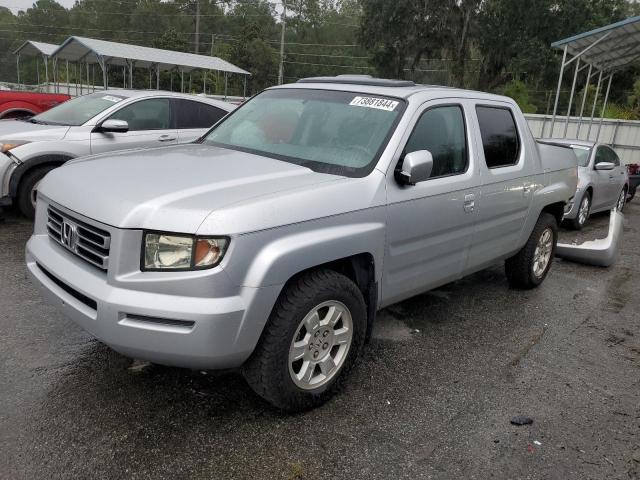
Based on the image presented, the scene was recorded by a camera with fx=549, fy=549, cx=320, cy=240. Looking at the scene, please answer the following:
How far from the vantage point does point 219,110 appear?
8.05 meters

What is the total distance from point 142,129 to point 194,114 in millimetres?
843

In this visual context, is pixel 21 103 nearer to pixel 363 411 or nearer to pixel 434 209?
pixel 434 209

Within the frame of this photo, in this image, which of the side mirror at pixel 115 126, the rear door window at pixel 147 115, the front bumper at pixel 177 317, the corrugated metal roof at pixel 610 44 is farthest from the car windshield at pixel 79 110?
the corrugated metal roof at pixel 610 44

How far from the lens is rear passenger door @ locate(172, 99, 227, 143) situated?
7.60 meters

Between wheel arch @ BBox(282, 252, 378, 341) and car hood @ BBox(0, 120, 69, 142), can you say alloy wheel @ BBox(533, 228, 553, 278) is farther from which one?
car hood @ BBox(0, 120, 69, 142)

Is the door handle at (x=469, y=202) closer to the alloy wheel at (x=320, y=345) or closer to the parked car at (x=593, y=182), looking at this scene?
the alloy wheel at (x=320, y=345)

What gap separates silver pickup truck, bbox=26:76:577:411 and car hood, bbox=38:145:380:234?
0.4 inches

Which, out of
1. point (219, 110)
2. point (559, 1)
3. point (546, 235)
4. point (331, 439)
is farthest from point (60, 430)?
point (559, 1)

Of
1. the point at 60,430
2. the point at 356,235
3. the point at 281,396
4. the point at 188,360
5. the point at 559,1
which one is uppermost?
the point at 559,1

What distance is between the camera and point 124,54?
17.2 m

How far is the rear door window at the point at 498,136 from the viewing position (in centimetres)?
430

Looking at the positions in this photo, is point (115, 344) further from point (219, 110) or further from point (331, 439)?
point (219, 110)

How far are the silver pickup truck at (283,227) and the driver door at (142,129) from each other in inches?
124

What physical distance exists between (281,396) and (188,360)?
0.57m
